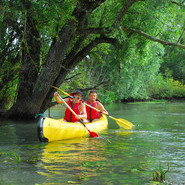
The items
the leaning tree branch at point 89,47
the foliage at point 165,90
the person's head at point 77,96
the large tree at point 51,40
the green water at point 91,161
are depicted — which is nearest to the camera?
the green water at point 91,161

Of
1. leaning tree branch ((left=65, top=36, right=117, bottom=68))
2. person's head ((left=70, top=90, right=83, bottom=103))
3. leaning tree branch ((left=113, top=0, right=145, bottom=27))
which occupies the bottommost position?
person's head ((left=70, top=90, right=83, bottom=103))

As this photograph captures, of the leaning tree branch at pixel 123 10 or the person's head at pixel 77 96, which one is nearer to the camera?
the person's head at pixel 77 96

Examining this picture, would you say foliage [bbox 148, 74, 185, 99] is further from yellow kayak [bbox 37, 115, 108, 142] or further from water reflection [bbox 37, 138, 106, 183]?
water reflection [bbox 37, 138, 106, 183]

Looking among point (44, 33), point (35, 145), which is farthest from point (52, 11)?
point (35, 145)

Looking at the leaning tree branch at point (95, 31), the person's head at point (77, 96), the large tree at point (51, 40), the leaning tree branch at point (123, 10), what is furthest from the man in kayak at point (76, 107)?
the leaning tree branch at point (123, 10)

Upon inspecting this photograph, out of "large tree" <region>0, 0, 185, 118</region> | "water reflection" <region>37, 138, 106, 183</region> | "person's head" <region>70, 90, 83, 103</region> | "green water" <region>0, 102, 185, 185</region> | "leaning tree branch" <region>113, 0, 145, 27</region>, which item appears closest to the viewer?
"green water" <region>0, 102, 185, 185</region>

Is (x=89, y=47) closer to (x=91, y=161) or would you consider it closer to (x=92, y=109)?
(x=92, y=109)

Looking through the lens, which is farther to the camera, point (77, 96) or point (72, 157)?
point (77, 96)

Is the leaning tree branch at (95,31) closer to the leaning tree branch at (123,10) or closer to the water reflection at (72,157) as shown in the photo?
the leaning tree branch at (123,10)

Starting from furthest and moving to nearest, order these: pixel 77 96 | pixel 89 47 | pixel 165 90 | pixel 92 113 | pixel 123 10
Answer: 1. pixel 165 90
2. pixel 89 47
3. pixel 92 113
4. pixel 123 10
5. pixel 77 96

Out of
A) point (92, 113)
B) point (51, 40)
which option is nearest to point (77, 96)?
point (92, 113)

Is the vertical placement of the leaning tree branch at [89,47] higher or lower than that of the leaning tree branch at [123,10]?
lower

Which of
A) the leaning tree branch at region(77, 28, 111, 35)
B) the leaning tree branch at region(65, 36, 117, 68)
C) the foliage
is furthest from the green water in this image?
the foliage

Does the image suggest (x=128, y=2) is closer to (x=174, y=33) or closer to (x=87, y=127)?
(x=174, y=33)
